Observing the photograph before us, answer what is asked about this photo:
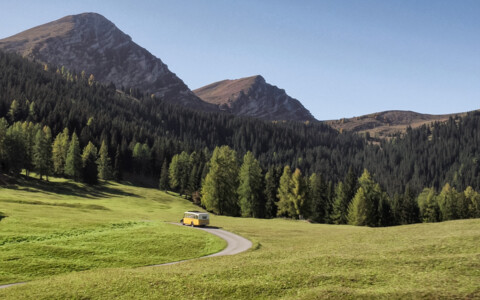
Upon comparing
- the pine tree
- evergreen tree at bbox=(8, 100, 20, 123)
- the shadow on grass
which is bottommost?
the shadow on grass

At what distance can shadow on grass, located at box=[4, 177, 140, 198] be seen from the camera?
A: 334 ft

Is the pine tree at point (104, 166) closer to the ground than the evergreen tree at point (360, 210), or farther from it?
farther from it

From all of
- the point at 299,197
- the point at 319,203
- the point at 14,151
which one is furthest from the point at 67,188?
the point at 319,203

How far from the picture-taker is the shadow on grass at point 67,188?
334 feet

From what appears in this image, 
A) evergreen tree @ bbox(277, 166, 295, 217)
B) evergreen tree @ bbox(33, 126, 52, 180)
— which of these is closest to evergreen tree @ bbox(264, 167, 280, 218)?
evergreen tree @ bbox(277, 166, 295, 217)

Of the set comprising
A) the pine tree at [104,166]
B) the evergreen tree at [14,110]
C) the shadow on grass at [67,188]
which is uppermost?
the evergreen tree at [14,110]

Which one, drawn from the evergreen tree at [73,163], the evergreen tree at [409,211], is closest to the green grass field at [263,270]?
the evergreen tree at [409,211]

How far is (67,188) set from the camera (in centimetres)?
11150

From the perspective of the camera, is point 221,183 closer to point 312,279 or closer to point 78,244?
point 78,244

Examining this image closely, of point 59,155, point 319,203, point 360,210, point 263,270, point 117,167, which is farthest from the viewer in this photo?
point 117,167

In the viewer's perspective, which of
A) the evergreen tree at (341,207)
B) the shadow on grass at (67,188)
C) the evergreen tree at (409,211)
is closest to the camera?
the shadow on grass at (67,188)

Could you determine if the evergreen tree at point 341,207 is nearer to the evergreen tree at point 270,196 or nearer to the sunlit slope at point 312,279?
the evergreen tree at point 270,196

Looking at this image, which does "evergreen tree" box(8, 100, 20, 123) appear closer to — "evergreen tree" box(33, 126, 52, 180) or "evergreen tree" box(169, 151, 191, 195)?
"evergreen tree" box(33, 126, 52, 180)

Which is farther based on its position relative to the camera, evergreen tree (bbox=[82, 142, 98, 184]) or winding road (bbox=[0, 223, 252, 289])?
evergreen tree (bbox=[82, 142, 98, 184])
